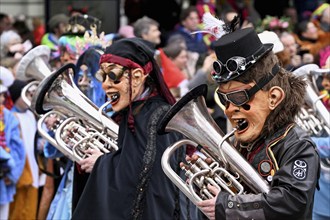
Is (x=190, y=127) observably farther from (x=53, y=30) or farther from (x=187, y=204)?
(x=53, y=30)

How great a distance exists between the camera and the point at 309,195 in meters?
3.98

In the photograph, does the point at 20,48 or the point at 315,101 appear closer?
the point at 315,101

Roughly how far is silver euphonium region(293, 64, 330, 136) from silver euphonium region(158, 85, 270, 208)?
76.2 inches

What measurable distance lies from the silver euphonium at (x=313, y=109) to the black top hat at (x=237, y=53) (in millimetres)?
2047

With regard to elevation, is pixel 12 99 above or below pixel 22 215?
above

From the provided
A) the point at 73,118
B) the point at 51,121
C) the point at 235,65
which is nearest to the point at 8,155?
the point at 51,121

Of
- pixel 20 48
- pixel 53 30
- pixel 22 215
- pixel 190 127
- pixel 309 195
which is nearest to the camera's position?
pixel 309 195

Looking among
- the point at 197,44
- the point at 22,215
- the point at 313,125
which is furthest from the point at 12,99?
the point at 197,44

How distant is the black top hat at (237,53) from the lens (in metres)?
4.16

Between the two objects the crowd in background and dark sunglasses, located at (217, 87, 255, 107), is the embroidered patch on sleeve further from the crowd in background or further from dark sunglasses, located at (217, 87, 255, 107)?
the crowd in background

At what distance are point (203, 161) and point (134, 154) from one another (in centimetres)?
119

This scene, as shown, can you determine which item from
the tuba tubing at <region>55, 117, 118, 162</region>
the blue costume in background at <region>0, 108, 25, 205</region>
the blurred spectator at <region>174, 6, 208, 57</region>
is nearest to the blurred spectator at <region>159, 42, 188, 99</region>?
the blurred spectator at <region>174, 6, 208, 57</region>

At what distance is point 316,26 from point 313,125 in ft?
16.4

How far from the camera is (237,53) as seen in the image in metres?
4.19
